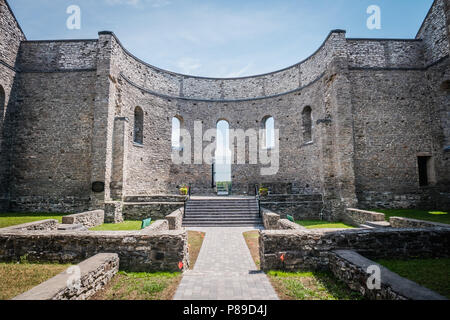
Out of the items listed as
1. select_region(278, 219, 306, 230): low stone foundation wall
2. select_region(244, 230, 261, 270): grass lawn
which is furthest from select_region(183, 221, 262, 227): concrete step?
select_region(278, 219, 306, 230): low stone foundation wall

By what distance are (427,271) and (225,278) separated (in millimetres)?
3998

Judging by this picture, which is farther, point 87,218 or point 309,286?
point 87,218

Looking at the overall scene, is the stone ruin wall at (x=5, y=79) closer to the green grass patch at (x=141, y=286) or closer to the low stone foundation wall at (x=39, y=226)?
the low stone foundation wall at (x=39, y=226)

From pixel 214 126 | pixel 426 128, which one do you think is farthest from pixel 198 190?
pixel 426 128

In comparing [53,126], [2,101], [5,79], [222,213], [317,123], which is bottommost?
[222,213]

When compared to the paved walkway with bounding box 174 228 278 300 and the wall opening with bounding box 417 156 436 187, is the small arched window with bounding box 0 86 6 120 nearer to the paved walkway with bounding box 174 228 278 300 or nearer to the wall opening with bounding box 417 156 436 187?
the paved walkway with bounding box 174 228 278 300

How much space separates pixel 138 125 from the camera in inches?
619

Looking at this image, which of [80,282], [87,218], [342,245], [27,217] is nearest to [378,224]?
[342,245]

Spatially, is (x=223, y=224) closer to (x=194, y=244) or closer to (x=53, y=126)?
(x=194, y=244)

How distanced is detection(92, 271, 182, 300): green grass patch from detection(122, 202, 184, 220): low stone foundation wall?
275 inches

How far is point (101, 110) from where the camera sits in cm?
1238
